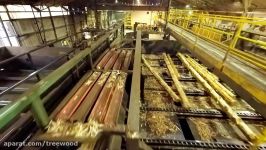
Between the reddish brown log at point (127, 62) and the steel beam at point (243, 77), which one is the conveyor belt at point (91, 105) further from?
the steel beam at point (243, 77)

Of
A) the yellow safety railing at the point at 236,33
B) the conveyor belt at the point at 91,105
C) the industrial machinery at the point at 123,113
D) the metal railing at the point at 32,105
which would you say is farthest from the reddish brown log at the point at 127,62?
the yellow safety railing at the point at 236,33

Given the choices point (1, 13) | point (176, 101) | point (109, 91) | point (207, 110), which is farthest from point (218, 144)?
point (1, 13)

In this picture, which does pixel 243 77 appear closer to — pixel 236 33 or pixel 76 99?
pixel 236 33

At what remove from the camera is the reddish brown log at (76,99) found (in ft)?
6.31

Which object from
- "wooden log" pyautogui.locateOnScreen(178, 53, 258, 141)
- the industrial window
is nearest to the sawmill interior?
"wooden log" pyautogui.locateOnScreen(178, 53, 258, 141)

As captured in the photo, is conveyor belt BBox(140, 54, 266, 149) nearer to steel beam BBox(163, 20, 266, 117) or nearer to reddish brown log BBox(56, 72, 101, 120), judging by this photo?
steel beam BBox(163, 20, 266, 117)

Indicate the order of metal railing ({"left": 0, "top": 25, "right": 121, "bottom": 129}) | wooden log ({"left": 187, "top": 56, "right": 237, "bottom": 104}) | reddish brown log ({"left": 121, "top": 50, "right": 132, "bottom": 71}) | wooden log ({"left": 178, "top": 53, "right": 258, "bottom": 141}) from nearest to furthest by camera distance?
metal railing ({"left": 0, "top": 25, "right": 121, "bottom": 129}) < wooden log ({"left": 178, "top": 53, "right": 258, "bottom": 141}) < wooden log ({"left": 187, "top": 56, "right": 237, "bottom": 104}) < reddish brown log ({"left": 121, "top": 50, "right": 132, "bottom": 71})

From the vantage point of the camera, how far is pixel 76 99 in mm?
2256

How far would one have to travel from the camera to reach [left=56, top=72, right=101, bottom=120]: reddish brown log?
1.92m

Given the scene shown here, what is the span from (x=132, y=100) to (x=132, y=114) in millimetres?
251

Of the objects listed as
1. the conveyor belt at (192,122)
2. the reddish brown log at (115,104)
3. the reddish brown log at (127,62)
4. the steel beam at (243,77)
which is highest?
the steel beam at (243,77)

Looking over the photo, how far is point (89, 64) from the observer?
11.1ft

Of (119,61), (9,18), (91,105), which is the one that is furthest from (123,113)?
(9,18)

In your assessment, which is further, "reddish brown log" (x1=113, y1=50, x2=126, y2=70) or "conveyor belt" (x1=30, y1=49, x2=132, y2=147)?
"reddish brown log" (x1=113, y1=50, x2=126, y2=70)
